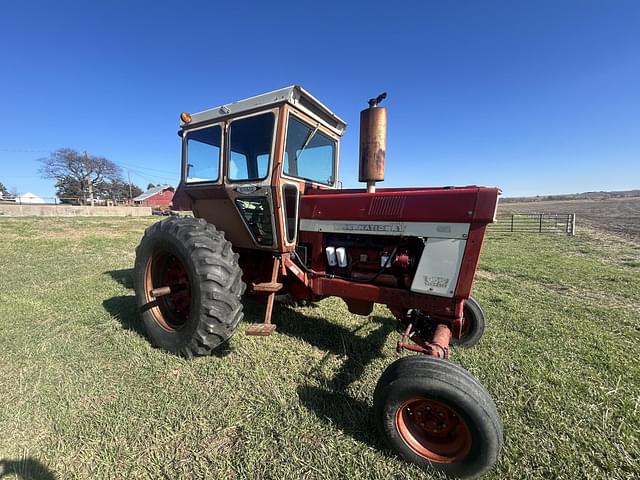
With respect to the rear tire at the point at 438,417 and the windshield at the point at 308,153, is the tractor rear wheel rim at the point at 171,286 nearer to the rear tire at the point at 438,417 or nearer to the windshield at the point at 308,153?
the windshield at the point at 308,153

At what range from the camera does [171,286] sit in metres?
3.38

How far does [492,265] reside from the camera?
733cm

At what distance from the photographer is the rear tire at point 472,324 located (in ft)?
10.3

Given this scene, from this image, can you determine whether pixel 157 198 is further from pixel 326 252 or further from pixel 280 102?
pixel 326 252

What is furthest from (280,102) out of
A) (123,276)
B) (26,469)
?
(123,276)

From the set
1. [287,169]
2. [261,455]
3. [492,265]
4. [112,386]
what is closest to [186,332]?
[112,386]

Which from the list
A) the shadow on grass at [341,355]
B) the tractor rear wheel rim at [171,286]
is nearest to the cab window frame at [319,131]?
the tractor rear wheel rim at [171,286]

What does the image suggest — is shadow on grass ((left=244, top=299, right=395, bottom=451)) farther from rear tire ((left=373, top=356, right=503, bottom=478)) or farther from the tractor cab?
the tractor cab

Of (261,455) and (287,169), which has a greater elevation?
(287,169)

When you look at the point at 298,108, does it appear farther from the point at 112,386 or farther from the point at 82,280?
the point at 82,280

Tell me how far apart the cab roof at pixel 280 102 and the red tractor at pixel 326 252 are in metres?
0.01

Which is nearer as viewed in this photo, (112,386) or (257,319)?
(112,386)

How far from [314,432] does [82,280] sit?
541 cm

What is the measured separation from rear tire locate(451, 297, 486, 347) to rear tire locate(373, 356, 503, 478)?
4.47ft
